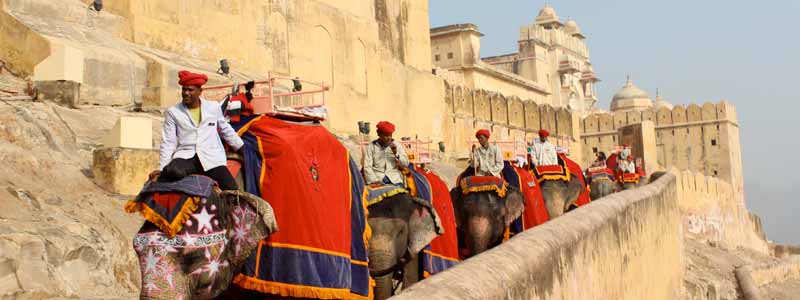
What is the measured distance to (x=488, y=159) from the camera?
11211 millimetres

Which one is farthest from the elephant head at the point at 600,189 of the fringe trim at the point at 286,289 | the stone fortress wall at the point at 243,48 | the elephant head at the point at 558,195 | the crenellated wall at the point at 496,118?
the crenellated wall at the point at 496,118

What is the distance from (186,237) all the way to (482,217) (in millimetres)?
6033

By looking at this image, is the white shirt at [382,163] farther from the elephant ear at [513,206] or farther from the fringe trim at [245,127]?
the fringe trim at [245,127]

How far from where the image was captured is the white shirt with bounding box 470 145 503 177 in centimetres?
1121

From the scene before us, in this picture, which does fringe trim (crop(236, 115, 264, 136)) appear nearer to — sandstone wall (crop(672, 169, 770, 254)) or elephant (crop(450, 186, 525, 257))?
elephant (crop(450, 186, 525, 257))

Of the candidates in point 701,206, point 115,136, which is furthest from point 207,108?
point 701,206

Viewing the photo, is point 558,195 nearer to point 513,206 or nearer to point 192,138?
point 513,206

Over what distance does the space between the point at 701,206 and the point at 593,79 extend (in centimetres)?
3505

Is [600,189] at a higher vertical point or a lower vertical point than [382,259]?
higher

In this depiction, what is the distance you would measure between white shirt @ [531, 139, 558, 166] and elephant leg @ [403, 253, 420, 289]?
15.7 ft

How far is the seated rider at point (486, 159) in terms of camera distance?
11.2 meters

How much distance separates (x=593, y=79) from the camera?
83875 mm

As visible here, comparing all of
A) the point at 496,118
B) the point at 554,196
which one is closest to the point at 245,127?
the point at 554,196

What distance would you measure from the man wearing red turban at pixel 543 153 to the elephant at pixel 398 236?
485 centimetres
